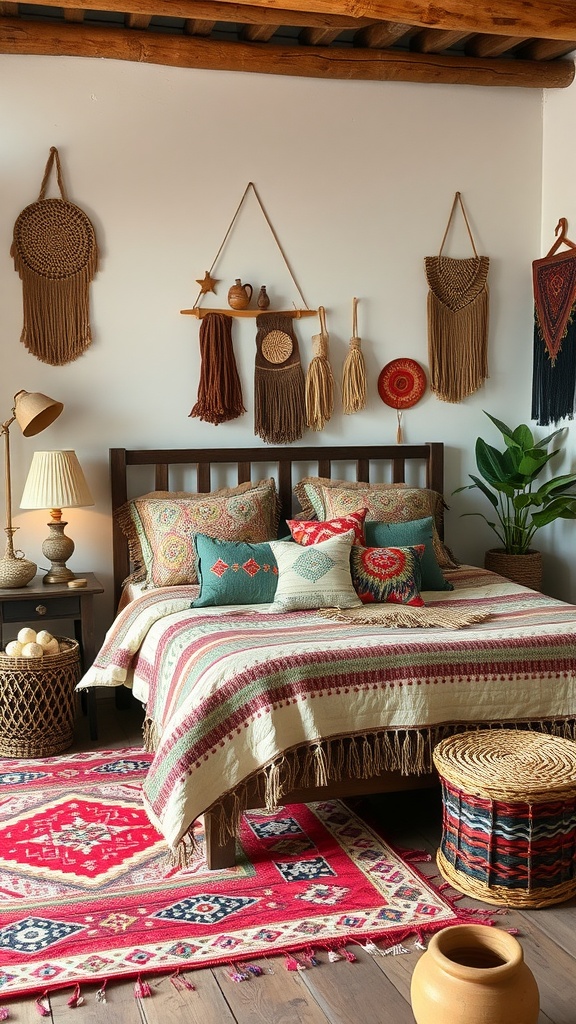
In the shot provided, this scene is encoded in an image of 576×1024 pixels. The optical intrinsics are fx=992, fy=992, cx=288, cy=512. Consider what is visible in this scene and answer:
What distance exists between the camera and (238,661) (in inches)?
112

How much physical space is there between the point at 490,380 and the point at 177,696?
103 inches

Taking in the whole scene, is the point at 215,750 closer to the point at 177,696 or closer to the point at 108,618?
the point at 177,696

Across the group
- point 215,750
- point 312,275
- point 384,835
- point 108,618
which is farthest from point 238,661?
point 312,275

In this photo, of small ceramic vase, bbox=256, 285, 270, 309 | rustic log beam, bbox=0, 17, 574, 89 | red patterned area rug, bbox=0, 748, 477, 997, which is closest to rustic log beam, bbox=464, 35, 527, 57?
rustic log beam, bbox=0, 17, 574, 89

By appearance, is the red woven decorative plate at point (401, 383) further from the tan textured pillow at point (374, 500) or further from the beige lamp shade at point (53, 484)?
the beige lamp shade at point (53, 484)

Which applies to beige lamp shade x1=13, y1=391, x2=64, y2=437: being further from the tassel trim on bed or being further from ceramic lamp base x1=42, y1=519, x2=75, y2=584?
the tassel trim on bed

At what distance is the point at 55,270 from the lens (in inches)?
166

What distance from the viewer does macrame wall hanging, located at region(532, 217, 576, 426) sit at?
461cm

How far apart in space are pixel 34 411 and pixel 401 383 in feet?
5.78

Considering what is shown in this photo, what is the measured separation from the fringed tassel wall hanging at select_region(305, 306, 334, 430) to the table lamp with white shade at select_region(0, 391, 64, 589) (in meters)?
1.14

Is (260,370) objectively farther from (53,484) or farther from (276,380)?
Result: (53,484)

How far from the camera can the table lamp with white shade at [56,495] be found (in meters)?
3.95

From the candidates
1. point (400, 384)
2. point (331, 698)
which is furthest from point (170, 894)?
point (400, 384)

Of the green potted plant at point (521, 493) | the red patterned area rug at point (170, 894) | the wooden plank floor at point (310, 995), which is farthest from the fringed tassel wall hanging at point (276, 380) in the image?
the wooden plank floor at point (310, 995)
